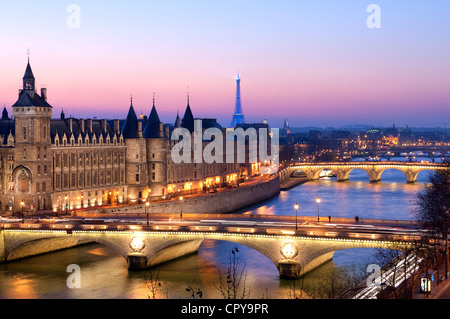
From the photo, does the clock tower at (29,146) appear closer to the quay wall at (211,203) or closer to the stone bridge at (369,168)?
the quay wall at (211,203)

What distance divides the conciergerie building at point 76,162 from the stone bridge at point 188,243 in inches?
299

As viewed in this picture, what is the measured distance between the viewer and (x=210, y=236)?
41062 millimetres

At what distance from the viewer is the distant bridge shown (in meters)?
38.6

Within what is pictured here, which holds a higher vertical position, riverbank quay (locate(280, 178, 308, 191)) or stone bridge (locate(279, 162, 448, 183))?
stone bridge (locate(279, 162, 448, 183))

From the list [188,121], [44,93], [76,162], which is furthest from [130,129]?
[188,121]

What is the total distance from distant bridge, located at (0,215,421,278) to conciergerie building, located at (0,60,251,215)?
7747 millimetres

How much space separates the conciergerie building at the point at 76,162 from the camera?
2163 inches

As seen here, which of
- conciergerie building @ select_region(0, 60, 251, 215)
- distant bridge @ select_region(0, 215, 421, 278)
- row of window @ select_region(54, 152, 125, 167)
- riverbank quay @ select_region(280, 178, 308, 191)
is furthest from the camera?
riverbank quay @ select_region(280, 178, 308, 191)

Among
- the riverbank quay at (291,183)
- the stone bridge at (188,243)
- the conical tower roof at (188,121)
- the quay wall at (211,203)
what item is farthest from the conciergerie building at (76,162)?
the riverbank quay at (291,183)

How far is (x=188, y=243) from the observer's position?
1822 inches

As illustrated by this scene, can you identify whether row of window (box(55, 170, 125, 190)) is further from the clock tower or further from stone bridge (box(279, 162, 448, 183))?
stone bridge (box(279, 162, 448, 183))

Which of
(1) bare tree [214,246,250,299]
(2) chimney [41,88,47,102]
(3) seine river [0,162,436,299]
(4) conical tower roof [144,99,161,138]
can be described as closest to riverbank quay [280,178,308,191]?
(4) conical tower roof [144,99,161,138]

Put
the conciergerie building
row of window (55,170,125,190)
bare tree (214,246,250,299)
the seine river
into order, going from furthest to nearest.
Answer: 1. row of window (55,170,125,190)
2. the conciergerie building
3. the seine river
4. bare tree (214,246,250,299)

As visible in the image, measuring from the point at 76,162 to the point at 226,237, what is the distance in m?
24.5
